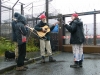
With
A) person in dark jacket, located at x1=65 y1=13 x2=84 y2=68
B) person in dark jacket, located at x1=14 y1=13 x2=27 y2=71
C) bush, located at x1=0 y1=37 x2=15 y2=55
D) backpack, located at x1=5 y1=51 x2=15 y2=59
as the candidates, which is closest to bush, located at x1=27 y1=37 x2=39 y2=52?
bush, located at x1=0 y1=37 x2=15 y2=55

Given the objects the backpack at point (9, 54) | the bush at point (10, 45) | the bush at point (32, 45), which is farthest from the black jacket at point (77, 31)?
the bush at point (32, 45)

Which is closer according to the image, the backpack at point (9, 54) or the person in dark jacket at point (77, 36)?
the person in dark jacket at point (77, 36)

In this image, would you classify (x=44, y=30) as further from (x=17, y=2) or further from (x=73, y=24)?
(x=17, y=2)

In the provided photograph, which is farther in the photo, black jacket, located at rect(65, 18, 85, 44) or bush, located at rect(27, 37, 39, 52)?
bush, located at rect(27, 37, 39, 52)

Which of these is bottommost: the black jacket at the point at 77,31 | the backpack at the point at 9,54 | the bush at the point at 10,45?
the backpack at the point at 9,54

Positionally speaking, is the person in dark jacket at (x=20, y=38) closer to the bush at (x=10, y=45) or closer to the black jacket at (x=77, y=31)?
the black jacket at (x=77, y=31)

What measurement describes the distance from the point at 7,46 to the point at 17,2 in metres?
2.83

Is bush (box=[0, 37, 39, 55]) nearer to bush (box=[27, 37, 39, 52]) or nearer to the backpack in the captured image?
bush (box=[27, 37, 39, 52])

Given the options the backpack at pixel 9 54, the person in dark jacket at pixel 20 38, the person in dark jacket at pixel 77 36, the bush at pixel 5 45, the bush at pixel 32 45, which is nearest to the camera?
the person in dark jacket at pixel 20 38

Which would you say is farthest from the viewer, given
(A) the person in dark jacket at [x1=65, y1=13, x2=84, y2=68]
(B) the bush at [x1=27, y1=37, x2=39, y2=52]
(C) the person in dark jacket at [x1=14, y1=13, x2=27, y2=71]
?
(B) the bush at [x1=27, y1=37, x2=39, y2=52]

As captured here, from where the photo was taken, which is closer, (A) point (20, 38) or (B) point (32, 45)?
(A) point (20, 38)

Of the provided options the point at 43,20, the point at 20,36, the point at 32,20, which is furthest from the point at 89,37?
the point at 20,36

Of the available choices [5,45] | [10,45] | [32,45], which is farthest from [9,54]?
[32,45]

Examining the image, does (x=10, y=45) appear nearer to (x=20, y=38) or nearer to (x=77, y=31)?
(x=20, y=38)
